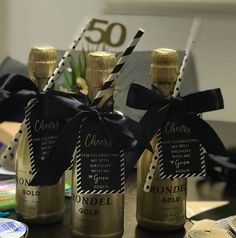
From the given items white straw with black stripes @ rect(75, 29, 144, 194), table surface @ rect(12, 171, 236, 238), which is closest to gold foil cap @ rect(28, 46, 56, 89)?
white straw with black stripes @ rect(75, 29, 144, 194)

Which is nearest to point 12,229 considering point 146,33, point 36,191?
point 36,191

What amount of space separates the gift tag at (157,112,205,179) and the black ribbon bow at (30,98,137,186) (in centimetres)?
8

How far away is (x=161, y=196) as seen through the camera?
79 cm

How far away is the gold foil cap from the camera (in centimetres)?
79

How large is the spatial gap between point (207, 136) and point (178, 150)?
47 mm

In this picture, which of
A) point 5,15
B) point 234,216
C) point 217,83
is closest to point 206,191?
point 234,216

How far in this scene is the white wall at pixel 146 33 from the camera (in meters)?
1.60

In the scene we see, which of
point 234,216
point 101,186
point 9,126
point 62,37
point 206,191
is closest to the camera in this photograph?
point 101,186

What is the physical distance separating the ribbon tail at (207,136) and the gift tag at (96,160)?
129 millimetres

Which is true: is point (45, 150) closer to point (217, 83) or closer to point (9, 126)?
point (9, 126)

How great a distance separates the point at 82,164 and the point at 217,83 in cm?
96

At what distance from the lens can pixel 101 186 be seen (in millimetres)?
736

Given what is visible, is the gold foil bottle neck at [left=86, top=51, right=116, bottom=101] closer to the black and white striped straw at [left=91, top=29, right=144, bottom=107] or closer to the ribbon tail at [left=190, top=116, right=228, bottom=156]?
the black and white striped straw at [left=91, top=29, right=144, bottom=107]

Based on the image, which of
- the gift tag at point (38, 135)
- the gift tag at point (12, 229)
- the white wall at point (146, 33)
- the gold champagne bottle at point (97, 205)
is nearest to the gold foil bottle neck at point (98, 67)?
the gold champagne bottle at point (97, 205)
